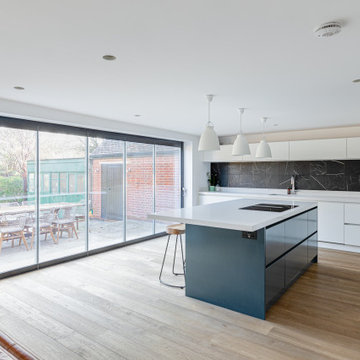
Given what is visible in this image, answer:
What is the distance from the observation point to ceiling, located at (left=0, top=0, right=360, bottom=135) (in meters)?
1.65

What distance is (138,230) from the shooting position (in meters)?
5.83

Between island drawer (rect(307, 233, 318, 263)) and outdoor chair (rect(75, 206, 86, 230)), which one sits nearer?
island drawer (rect(307, 233, 318, 263))

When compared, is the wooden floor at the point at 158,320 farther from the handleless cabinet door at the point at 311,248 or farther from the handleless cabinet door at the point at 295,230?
the handleless cabinet door at the point at 295,230

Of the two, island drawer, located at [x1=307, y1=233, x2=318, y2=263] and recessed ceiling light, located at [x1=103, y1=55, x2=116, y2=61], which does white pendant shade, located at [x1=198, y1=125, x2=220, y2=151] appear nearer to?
recessed ceiling light, located at [x1=103, y1=55, x2=116, y2=61]

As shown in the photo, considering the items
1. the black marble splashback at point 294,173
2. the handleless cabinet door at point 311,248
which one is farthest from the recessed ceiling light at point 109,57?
the black marble splashback at point 294,173

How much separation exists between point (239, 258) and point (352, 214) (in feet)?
10.5

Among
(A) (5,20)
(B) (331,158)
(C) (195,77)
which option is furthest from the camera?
(B) (331,158)

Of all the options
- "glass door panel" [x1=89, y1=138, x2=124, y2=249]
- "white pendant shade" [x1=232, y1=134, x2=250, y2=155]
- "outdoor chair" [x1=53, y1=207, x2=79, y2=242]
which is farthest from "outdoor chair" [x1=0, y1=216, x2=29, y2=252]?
"white pendant shade" [x1=232, y1=134, x2=250, y2=155]

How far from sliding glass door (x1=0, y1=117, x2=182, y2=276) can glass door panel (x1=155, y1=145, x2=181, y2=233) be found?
34mm

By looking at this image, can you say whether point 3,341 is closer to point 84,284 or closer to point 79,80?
point 79,80

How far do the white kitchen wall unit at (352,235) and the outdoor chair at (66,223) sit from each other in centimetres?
453

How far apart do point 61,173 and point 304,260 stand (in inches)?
144

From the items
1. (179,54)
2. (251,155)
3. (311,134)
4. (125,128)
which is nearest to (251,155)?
(251,155)

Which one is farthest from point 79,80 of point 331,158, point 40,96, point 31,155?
point 331,158
